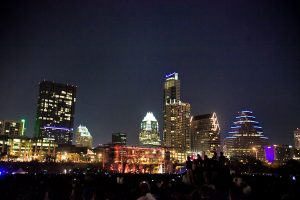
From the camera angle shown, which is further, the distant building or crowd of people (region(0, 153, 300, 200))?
the distant building

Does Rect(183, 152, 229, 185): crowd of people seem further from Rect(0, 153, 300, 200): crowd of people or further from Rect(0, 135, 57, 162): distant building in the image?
Rect(0, 135, 57, 162): distant building

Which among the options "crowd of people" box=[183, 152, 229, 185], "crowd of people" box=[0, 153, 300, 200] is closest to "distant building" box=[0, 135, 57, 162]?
"crowd of people" box=[0, 153, 300, 200]

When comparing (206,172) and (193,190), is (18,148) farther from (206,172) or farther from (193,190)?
(193,190)

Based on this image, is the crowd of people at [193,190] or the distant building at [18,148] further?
the distant building at [18,148]

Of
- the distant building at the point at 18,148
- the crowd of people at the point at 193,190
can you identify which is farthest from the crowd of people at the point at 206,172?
the distant building at the point at 18,148

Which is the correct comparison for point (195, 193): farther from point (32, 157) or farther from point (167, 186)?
point (32, 157)

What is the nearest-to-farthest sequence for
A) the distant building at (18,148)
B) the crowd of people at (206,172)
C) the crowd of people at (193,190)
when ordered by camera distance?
the crowd of people at (193,190)
the crowd of people at (206,172)
the distant building at (18,148)

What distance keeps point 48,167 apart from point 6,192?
152 metres

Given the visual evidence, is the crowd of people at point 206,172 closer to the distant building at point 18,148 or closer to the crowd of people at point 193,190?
the crowd of people at point 193,190

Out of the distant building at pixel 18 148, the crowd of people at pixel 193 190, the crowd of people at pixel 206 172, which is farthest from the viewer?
the distant building at pixel 18 148

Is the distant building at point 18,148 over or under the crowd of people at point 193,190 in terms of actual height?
over

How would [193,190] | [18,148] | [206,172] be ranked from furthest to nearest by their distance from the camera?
[18,148] → [206,172] → [193,190]

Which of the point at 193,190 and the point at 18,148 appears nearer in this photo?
the point at 193,190

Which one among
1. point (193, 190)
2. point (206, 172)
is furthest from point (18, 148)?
point (193, 190)
